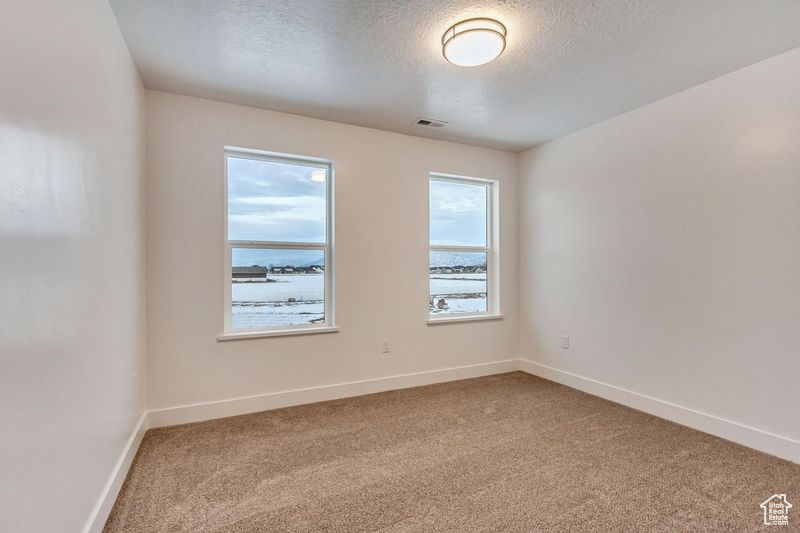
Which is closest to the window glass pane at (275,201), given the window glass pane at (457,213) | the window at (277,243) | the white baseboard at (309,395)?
the window at (277,243)

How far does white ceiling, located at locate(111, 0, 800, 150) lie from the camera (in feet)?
6.59

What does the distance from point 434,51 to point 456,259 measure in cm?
230

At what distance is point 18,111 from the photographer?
1.13 metres

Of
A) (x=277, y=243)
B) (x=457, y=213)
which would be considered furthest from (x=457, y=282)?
(x=277, y=243)

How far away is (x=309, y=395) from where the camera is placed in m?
3.41

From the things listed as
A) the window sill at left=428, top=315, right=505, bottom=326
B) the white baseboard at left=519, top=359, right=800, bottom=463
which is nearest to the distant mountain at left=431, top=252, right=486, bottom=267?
the window sill at left=428, top=315, right=505, bottom=326

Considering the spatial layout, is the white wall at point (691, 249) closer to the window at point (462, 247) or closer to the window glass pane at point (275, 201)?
the window at point (462, 247)

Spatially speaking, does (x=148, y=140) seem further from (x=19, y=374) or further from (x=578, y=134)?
(x=578, y=134)

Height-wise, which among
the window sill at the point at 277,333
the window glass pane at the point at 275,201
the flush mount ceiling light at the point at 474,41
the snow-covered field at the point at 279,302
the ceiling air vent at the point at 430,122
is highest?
the ceiling air vent at the point at 430,122

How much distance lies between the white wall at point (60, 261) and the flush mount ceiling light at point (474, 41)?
5.60 ft

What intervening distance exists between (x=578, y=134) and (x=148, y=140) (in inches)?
Result: 146

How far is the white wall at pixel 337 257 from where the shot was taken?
116 inches

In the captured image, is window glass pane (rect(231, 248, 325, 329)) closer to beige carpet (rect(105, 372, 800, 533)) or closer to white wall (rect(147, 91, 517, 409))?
white wall (rect(147, 91, 517, 409))

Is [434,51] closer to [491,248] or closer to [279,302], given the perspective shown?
[279,302]
